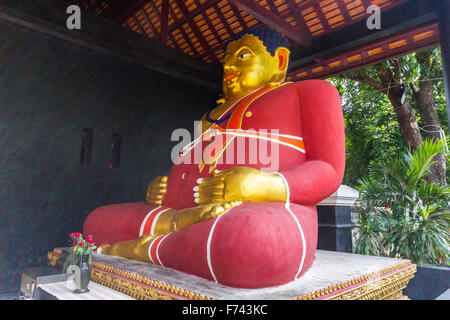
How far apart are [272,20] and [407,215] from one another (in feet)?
7.78

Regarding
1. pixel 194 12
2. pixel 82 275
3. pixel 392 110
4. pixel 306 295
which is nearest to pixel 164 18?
pixel 194 12

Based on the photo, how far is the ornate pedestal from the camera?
130 centimetres

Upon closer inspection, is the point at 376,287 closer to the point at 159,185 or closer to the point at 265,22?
the point at 159,185

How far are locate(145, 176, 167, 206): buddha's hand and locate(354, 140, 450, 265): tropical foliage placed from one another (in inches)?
84.9

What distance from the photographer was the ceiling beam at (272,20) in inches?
108

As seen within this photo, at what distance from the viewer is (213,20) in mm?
3609

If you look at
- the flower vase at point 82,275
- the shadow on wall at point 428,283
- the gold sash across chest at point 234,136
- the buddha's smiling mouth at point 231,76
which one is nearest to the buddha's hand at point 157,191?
the gold sash across chest at point 234,136

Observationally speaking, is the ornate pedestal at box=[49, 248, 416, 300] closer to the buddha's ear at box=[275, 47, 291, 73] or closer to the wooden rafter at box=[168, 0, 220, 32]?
the buddha's ear at box=[275, 47, 291, 73]

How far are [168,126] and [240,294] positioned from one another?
9.67 ft

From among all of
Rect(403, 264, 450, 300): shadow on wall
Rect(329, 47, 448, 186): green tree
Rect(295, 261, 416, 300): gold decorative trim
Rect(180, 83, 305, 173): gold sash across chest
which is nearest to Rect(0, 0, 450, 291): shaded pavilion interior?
Rect(180, 83, 305, 173): gold sash across chest

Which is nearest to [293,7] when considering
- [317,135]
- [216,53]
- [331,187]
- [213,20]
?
[213,20]

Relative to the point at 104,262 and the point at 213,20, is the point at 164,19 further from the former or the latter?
the point at 104,262

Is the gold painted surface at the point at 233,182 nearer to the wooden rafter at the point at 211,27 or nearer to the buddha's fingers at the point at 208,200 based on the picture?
the buddha's fingers at the point at 208,200
